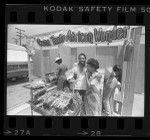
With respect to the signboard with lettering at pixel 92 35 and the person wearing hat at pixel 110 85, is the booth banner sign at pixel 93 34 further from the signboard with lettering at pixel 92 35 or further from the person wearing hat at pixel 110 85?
the person wearing hat at pixel 110 85

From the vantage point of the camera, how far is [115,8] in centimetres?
242

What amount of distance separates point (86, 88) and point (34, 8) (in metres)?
1.19

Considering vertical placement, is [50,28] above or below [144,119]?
above

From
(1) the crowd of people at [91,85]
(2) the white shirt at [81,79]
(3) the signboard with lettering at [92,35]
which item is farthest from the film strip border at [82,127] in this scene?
(3) the signboard with lettering at [92,35]

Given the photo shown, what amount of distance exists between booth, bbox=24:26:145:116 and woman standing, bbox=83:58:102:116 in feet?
0.38

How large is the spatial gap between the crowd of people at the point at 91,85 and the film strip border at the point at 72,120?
0.44 feet

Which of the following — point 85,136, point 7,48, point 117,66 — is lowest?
point 85,136

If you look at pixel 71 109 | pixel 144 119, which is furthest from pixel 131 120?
pixel 71 109

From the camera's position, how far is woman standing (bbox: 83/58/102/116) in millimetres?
2451

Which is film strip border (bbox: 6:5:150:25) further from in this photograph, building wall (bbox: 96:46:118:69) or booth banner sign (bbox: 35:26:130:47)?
building wall (bbox: 96:46:118:69)

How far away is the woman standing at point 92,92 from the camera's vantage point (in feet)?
8.04

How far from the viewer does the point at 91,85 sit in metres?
2.46

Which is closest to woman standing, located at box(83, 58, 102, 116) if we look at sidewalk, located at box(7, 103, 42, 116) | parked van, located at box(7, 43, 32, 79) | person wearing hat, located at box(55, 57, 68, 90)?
person wearing hat, located at box(55, 57, 68, 90)

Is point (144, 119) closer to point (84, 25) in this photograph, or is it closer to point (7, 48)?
point (84, 25)
